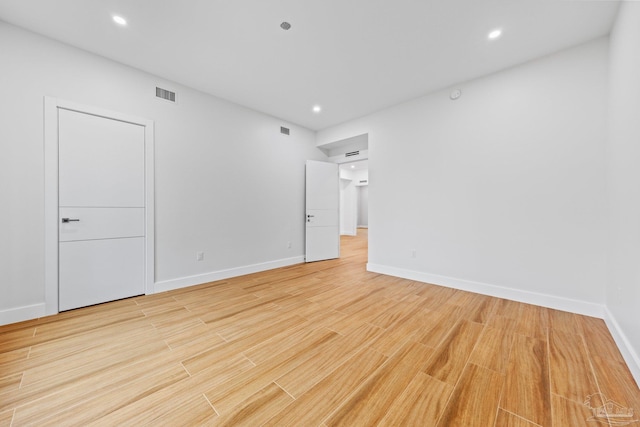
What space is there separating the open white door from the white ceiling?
203cm

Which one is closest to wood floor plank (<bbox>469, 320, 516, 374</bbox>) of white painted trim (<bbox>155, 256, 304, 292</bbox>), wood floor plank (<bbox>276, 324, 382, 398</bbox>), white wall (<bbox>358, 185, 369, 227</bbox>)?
wood floor plank (<bbox>276, 324, 382, 398</bbox>)

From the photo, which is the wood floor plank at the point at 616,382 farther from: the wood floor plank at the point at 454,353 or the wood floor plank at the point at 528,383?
the wood floor plank at the point at 454,353

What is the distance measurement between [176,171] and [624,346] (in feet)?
16.0

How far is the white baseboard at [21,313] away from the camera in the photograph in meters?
2.19

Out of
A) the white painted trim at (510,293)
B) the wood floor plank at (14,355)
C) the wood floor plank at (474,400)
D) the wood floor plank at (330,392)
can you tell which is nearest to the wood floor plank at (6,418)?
the wood floor plank at (14,355)

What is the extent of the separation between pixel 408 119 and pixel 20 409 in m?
4.75

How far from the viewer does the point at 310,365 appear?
1619mm

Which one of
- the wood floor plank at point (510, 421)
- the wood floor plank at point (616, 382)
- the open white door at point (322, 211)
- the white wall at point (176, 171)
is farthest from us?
the open white door at point (322, 211)

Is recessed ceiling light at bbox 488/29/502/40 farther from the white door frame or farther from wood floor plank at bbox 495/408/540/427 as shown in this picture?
the white door frame

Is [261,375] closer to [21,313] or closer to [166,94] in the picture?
[21,313]

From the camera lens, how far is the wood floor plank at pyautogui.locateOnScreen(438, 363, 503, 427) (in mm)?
1189

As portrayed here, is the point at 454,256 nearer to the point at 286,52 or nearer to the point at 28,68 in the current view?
the point at 286,52

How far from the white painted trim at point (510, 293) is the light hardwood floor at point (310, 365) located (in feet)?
0.38

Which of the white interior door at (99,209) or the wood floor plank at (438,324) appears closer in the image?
the wood floor plank at (438,324)
